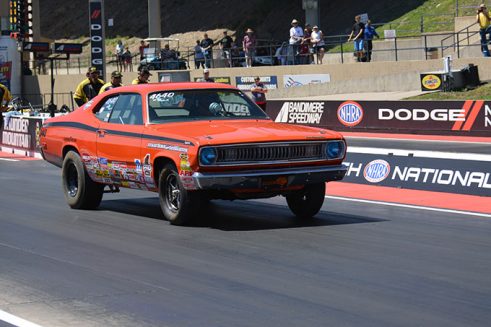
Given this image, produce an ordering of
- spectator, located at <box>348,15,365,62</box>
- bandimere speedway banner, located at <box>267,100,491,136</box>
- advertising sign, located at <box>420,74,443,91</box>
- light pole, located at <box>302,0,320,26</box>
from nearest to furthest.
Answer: bandimere speedway banner, located at <box>267,100,491,136</box>, advertising sign, located at <box>420,74,443,91</box>, spectator, located at <box>348,15,365,62</box>, light pole, located at <box>302,0,320,26</box>

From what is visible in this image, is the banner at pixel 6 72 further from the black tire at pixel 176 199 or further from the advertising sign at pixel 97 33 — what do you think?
the black tire at pixel 176 199

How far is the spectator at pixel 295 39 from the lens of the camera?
40.3m

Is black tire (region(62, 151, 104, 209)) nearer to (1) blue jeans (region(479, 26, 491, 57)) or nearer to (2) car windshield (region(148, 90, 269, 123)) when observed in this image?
(2) car windshield (region(148, 90, 269, 123))

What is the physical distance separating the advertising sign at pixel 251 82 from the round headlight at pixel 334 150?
31.1 m

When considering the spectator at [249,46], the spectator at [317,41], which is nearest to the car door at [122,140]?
the spectator at [317,41]

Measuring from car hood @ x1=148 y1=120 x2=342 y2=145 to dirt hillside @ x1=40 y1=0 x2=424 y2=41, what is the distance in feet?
Result: 119

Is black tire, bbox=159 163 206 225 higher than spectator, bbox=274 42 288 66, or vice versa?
spectator, bbox=274 42 288 66

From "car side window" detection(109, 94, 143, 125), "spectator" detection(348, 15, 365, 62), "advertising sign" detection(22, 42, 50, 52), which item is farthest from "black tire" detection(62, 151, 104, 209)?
"advertising sign" detection(22, 42, 50, 52)

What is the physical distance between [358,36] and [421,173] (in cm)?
2334

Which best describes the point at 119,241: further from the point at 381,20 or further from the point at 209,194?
the point at 381,20

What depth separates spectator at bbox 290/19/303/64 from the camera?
132ft

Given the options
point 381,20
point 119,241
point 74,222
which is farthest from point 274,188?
point 381,20

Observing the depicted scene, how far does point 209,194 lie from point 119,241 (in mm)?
1265

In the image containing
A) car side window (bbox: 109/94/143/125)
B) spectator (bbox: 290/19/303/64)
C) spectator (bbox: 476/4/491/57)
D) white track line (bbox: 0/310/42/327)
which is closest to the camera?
white track line (bbox: 0/310/42/327)
